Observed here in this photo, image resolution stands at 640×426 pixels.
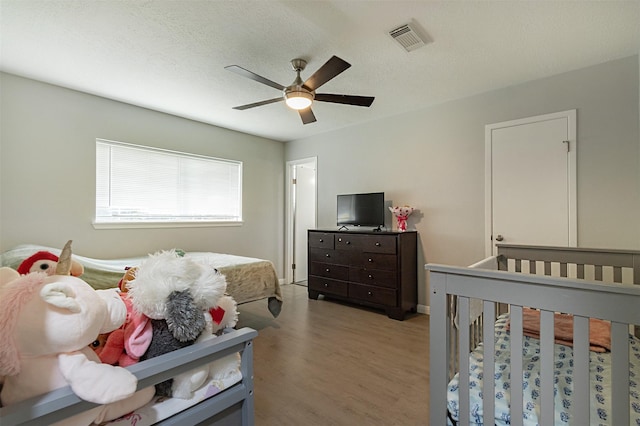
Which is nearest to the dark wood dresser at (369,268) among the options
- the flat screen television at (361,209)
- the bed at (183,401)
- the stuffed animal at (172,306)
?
the flat screen television at (361,209)

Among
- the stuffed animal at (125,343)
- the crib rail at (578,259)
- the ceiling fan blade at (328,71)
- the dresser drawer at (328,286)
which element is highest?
the ceiling fan blade at (328,71)

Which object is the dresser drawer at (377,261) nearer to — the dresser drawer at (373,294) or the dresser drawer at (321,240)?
the dresser drawer at (373,294)

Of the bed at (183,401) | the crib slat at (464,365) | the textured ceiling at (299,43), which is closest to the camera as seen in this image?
the bed at (183,401)

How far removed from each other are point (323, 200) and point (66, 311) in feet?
13.1

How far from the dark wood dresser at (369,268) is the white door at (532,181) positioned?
2.99ft

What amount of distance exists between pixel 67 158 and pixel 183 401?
10.6 feet

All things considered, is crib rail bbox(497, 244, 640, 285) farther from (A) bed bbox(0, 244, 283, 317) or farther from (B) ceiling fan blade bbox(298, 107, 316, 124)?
(A) bed bbox(0, 244, 283, 317)

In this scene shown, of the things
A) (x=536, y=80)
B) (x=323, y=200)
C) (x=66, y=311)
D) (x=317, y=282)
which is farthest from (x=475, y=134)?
(x=66, y=311)

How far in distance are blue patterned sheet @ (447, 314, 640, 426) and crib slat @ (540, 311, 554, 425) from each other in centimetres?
9

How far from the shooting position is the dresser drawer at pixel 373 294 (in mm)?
3340

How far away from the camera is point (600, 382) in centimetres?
125

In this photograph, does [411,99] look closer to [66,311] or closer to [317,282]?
[317,282]

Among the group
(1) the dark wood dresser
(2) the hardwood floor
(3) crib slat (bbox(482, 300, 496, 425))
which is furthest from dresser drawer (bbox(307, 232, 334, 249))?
(3) crib slat (bbox(482, 300, 496, 425))

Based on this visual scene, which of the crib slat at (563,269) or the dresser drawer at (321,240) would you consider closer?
the crib slat at (563,269)
